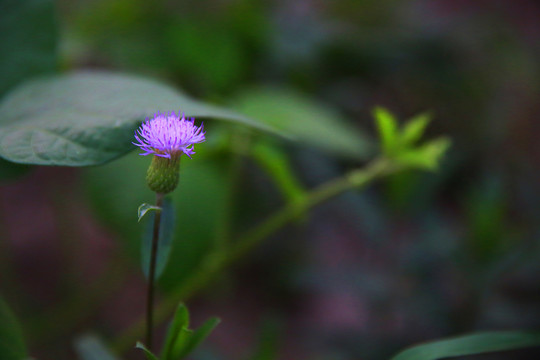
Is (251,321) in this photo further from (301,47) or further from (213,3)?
(213,3)

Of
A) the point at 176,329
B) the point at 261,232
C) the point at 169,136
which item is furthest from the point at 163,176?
the point at 261,232

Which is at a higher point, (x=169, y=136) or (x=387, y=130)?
(x=387, y=130)

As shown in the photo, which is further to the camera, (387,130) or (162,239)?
(387,130)

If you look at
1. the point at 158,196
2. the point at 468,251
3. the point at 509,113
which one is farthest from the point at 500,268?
the point at 509,113

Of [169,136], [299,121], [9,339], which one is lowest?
[9,339]

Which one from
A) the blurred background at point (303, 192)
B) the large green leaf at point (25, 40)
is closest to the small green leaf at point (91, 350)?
the blurred background at point (303, 192)

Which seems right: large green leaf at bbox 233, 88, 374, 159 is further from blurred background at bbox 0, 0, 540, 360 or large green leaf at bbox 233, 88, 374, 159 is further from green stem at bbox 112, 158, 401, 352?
green stem at bbox 112, 158, 401, 352

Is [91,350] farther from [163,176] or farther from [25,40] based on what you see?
[25,40]
